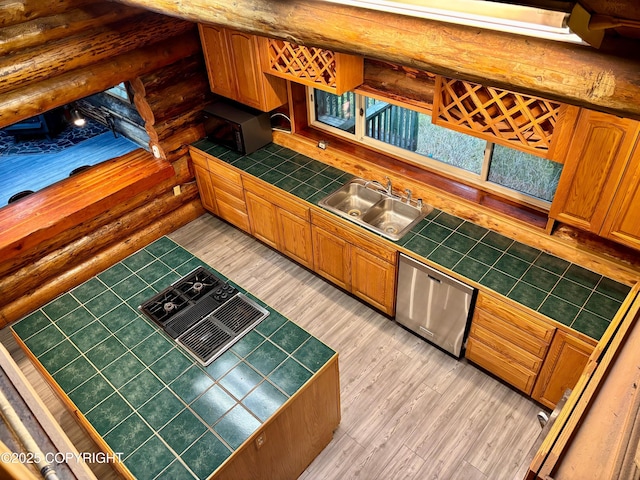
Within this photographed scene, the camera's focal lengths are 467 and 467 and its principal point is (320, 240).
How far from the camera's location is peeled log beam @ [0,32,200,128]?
11.7 ft

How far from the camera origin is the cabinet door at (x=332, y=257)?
4.07 metres

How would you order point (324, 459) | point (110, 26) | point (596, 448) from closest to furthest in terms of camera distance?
point (596, 448), point (324, 459), point (110, 26)

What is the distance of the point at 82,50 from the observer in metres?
3.73

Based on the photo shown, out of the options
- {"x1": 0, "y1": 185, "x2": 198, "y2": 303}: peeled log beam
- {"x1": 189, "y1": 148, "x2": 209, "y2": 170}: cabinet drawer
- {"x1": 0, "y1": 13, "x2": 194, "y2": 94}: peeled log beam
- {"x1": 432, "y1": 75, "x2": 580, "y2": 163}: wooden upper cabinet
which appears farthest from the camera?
{"x1": 189, "y1": 148, "x2": 209, "y2": 170}: cabinet drawer

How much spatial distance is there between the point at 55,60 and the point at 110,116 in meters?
1.92

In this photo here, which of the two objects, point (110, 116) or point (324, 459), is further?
point (110, 116)

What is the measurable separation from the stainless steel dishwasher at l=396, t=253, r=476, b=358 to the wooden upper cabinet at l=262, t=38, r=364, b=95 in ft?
4.84

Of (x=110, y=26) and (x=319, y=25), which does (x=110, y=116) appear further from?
(x=319, y=25)

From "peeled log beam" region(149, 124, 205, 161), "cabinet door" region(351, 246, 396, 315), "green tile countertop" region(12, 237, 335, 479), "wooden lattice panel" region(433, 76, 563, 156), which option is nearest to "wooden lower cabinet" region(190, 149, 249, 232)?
"peeled log beam" region(149, 124, 205, 161)

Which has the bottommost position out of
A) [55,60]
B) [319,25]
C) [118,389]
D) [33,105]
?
[118,389]

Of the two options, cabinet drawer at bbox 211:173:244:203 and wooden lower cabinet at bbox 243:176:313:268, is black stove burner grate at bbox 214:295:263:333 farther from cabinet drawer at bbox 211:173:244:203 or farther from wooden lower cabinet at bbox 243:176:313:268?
cabinet drawer at bbox 211:173:244:203

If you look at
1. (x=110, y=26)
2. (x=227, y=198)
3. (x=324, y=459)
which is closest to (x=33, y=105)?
(x=110, y=26)

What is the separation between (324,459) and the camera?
127 inches

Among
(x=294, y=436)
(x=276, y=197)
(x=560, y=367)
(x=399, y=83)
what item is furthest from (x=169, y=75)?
(x=560, y=367)
